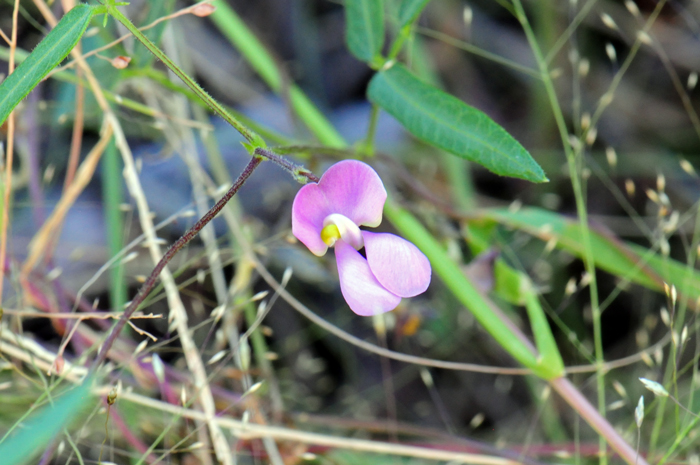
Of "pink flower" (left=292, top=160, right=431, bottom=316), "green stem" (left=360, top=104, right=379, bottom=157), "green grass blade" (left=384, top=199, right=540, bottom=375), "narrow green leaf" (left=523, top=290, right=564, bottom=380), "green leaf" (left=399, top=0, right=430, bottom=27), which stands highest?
"green leaf" (left=399, top=0, right=430, bottom=27)

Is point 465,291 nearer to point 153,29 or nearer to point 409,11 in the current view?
point 409,11

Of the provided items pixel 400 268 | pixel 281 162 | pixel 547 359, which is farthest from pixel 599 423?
pixel 281 162

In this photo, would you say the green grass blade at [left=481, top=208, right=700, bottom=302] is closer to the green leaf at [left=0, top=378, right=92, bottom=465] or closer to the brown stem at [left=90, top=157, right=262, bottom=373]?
the brown stem at [left=90, top=157, right=262, bottom=373]

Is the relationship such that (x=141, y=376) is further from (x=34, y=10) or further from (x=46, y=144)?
(x=34, y=10)

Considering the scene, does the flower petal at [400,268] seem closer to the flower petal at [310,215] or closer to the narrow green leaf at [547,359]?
the flower petal at [310,215]

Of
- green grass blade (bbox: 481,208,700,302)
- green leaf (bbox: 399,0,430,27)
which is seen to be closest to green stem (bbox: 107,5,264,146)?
green leaf (bbox: 399,0,430,27)

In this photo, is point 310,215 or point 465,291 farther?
point 465,291
